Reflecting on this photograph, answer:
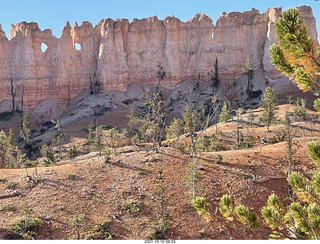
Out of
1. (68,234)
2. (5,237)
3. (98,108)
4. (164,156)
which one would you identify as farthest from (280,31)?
(98,108)

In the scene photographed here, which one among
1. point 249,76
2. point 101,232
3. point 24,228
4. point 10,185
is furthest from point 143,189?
point 249,76

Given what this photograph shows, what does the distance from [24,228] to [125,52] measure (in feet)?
206

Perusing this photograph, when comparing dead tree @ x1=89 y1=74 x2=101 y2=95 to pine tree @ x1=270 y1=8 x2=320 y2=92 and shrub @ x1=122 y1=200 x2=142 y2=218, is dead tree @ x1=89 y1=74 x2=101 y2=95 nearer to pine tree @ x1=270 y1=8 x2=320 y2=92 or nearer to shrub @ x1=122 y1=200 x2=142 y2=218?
shrub @ x1=122 y1=200 x2=142 y2=218

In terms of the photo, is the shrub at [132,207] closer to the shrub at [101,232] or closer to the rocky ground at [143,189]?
the rocky ground at [143,189]

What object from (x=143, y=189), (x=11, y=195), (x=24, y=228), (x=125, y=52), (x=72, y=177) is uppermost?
(x=125, y=52)

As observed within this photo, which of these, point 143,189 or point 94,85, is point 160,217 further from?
point 94,85

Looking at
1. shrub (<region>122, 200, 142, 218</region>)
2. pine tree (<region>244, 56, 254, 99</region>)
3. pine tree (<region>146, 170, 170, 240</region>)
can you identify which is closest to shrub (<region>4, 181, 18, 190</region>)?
shrub (<region>122, 200, 142, 218</region>)

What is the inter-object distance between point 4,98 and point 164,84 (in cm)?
3730

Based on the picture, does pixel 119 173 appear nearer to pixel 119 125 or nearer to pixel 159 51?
pixel 119 125

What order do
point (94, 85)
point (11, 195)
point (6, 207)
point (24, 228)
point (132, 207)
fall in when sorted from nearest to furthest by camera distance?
1. point (24, 228)
2. point (6, 207)
3. point (132, 207)
4. point (11, 195)
5. point (94, 85)

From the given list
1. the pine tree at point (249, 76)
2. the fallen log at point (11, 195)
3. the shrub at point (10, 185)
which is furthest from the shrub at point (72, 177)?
the pine tree at point (249, 76)

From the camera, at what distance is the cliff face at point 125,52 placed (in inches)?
2758

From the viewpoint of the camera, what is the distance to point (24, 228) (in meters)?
14.2

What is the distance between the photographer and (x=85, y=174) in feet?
63.6
